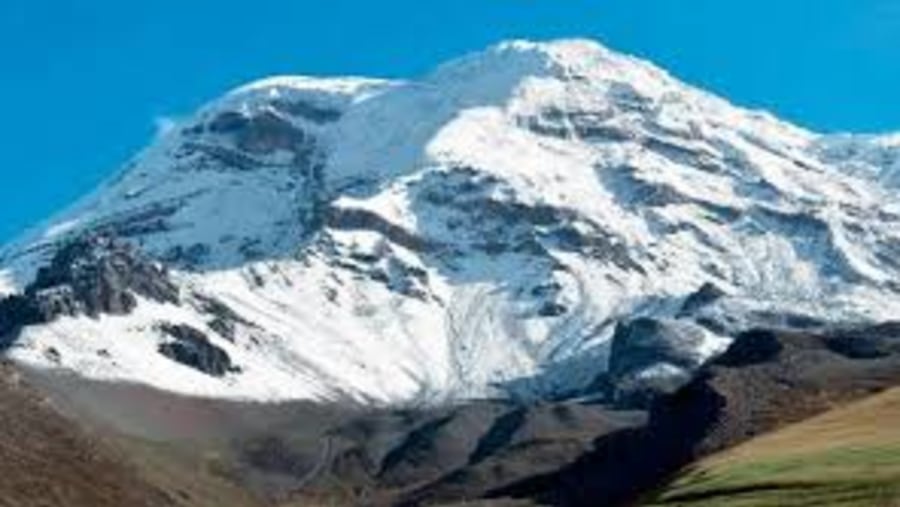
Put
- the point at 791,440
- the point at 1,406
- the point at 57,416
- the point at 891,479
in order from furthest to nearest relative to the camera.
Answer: the point at 57,416 < the point at 1,406 < the point at 791,440 < the point at 891,479

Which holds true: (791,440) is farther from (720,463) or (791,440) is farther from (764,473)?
(764,473)

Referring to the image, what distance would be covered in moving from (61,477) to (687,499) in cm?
8215

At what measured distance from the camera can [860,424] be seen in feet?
356

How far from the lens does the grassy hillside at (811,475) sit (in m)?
64.8

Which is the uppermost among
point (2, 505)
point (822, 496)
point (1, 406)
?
point (1, 406)

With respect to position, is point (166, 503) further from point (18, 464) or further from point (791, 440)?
point (791, 440)

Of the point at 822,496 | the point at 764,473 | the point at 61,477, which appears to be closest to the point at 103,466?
the point at 61,477

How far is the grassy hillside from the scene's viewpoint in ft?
212

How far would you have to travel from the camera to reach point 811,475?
235 feet

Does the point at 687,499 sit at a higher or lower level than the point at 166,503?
lower

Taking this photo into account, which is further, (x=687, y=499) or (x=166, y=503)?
(x=166, y=503)

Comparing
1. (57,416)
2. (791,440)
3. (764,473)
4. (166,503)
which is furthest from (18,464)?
(764,473)

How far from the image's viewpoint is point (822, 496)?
2566 inches

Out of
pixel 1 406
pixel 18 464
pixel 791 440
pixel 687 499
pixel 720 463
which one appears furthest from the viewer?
pixel 1 406
